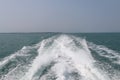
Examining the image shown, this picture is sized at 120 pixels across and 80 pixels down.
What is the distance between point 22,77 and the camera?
1245cm

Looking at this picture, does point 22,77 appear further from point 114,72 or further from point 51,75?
point 114,72

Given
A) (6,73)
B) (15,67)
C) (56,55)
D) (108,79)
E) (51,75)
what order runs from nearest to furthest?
1. (108,79)
2. (51,75)
3. (6,73)
4. (15,67)
5. (56,55)

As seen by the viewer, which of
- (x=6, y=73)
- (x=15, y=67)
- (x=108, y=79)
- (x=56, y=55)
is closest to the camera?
(x=108, y=79)

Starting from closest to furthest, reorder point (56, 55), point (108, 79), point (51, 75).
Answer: point (108, 79), point (51, 75), point (56, 55)

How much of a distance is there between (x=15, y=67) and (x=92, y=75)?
18.1ft

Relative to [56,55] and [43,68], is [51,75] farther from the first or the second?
[56,55]

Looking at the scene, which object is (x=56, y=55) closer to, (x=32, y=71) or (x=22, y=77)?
(x=32, y=71)

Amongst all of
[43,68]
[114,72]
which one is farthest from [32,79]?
[114,72]

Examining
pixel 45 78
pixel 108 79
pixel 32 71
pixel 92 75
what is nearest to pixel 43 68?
pixel 32 71

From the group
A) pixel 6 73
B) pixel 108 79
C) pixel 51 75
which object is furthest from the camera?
pixel 6 73

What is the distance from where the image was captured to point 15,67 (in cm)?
1501

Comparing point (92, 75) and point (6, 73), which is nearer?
point (92, 75)

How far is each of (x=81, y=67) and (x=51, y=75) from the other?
8.19 ft

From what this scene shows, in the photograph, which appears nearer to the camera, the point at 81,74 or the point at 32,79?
the point at 32,79
